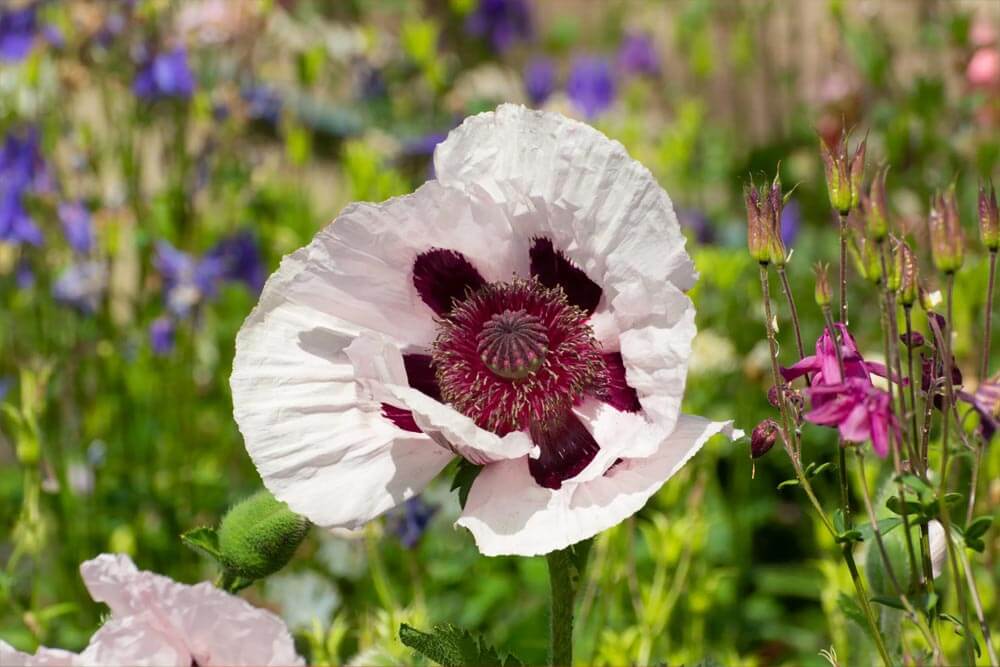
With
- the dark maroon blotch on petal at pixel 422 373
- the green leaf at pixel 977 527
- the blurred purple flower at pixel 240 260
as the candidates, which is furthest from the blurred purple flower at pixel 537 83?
the green leaf at pixel 977 527

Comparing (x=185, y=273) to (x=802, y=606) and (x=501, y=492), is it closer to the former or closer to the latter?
(x=802, y=606)

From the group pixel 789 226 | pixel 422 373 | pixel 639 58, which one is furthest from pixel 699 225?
pixel 422 373

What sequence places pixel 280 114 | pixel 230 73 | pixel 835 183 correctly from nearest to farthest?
1. pixel 835 183
2. pixel 230 73
3. pixel 280 114

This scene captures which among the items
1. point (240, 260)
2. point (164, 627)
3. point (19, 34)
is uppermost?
point (19, 34)

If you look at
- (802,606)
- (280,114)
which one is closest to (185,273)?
(280,114)

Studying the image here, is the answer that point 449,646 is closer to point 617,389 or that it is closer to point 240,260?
point 617,389

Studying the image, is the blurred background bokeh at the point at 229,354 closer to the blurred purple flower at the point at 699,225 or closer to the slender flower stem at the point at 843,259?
the blurred purple flower at the point at 699,225
